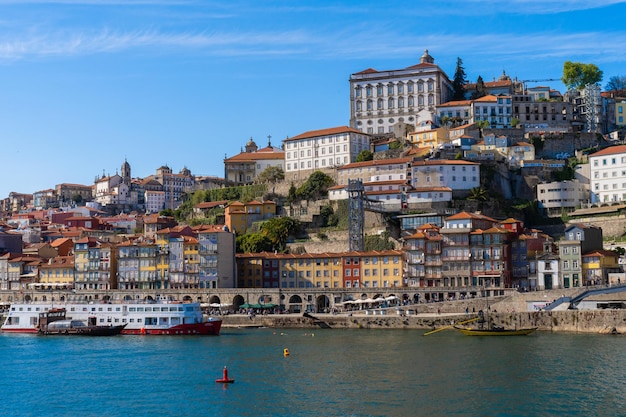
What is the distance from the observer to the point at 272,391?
36375 mm

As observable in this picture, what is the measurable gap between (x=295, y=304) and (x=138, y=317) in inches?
525

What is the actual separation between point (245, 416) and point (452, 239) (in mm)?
38234

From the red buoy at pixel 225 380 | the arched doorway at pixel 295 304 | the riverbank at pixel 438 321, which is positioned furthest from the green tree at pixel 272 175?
the red buoy at pixel 225 380

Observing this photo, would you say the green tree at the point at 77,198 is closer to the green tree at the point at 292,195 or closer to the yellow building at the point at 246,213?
the yellow building at the point at 246,213

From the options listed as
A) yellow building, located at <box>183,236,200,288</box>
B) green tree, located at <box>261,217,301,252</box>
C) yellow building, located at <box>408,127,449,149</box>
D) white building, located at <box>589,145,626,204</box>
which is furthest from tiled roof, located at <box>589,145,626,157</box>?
yellow building, located at <box>183,236,200,288</box>

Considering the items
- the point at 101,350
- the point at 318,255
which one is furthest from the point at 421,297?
the point at 101,350

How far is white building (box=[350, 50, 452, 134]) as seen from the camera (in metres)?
99.0

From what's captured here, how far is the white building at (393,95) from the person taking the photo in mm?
99000

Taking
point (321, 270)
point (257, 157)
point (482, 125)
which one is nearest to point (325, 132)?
point (257, 157)

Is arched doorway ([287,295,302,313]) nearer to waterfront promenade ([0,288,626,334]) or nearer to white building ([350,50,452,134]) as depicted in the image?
waterfront promenade ([0,288,626,334])

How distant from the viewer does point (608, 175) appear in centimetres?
7975

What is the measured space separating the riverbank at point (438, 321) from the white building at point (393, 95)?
40990mm

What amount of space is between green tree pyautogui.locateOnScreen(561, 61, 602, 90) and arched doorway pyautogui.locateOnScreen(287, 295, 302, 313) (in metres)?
53.0

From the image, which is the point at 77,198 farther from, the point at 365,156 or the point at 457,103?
the point at 457,103
